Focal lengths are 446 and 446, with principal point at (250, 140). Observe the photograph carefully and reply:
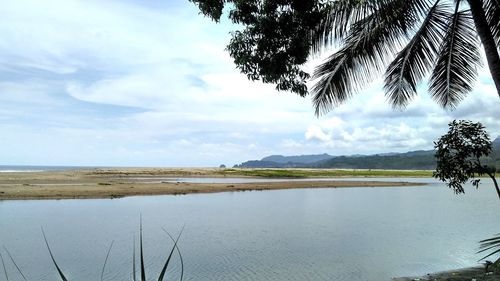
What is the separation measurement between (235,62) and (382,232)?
17.2m

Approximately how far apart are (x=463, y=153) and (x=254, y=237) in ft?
40.9

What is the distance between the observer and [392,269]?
15.1m

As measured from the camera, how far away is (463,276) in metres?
13.1

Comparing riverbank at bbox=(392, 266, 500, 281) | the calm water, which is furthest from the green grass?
riverbank at bbox=(392, 266, 500, 281)

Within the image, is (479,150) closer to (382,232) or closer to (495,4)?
(495,4)

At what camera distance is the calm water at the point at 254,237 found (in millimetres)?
15141

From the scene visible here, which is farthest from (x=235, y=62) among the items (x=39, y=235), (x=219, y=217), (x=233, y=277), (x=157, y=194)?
(x=157, y=194)

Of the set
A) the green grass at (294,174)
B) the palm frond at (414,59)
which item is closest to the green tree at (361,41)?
the palm frond at (414,59)

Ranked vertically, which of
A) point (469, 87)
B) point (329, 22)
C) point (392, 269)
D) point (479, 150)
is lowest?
point (392, 269)

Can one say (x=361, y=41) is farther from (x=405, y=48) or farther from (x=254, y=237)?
(x=254, y=237)

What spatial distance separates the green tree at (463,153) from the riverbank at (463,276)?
3.09 m

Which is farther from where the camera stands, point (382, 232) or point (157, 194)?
point (157, 194)

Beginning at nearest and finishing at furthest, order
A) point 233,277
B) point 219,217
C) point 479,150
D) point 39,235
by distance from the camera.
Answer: point 479,150 < point 233,277 < point 39,235 < point 219,217

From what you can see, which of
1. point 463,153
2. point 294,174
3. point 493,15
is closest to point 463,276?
point 463,153
